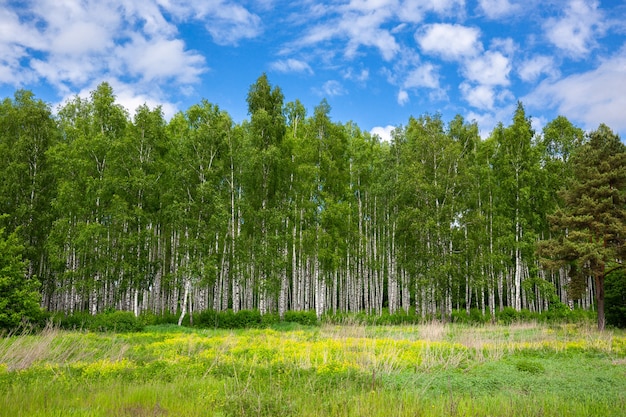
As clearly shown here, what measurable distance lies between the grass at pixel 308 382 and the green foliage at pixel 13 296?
6.24 meters

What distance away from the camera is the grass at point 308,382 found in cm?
689

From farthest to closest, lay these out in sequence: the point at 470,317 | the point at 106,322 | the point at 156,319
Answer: the point at 470,317, the point at 156,319, the point at 106,322

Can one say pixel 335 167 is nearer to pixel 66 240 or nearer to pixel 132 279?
pixel 132 279

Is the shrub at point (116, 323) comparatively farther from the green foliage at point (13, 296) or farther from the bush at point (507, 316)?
the bush at point (507, 316)

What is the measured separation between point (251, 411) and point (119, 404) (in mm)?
2200

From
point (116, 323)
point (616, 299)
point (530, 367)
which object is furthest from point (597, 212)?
point (116, 323)

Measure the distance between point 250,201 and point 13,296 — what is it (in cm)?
1476

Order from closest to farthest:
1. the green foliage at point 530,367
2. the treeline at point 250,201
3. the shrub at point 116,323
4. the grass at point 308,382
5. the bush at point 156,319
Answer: the grass at point 308,382
the green foliage at point 530,367
the shrub at point 116,323
the bush at point 156,319
the treeline at point 250,201

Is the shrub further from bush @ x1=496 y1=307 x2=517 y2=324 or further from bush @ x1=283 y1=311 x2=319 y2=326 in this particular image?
bush @ x1=496 y1=307 x2=517 y2=324

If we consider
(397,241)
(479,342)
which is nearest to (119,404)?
(479,342)

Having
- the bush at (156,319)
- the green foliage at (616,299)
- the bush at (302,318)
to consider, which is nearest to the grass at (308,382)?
the bush at (156,319)

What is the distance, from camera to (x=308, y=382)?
856cm

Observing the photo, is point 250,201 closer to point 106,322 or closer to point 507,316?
point 106,322

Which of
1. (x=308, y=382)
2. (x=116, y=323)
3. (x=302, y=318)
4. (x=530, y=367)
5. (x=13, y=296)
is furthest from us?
(x=302, y=318)
